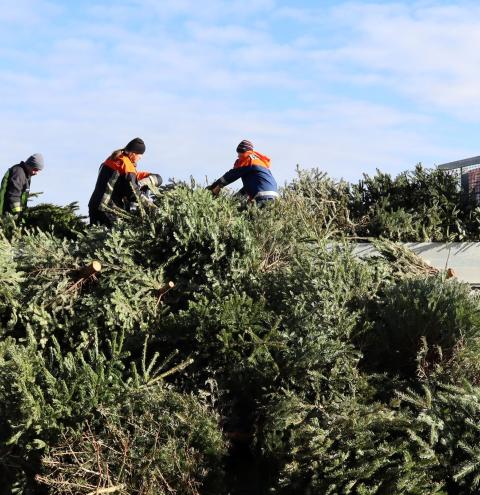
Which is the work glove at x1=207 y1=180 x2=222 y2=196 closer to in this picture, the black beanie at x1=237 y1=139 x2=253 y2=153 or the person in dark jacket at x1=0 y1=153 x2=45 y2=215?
the black beanie at x1=237 y1=139 x2=253 y2=153

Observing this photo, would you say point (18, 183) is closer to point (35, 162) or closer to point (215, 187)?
point (35, 162)

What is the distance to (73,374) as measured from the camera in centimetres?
570

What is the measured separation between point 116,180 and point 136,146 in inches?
25.2

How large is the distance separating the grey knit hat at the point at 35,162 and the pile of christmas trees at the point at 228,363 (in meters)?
4.31

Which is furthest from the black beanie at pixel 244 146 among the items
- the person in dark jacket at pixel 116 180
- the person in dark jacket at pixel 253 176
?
the person in dark jacket at pixel 116 180

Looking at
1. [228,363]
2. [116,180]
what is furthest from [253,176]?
[228,363]

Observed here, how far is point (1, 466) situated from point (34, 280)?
1824 mm

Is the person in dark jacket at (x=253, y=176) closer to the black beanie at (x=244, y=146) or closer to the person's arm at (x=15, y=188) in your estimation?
the black beanie at (x=244, y=146)

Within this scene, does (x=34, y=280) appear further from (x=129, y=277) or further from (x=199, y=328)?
(x=199, y=328)

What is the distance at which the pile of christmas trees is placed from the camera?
5.45 m

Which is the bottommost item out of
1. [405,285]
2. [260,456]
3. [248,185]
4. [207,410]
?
[260,456]

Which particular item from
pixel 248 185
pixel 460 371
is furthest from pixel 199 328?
pixel 248 185

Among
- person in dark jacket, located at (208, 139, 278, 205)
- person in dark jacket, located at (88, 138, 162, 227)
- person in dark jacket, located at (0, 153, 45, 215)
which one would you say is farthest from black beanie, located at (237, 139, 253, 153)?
person in dark jacket, located at (0, 153, 45, 215)

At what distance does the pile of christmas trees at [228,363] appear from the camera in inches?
215
